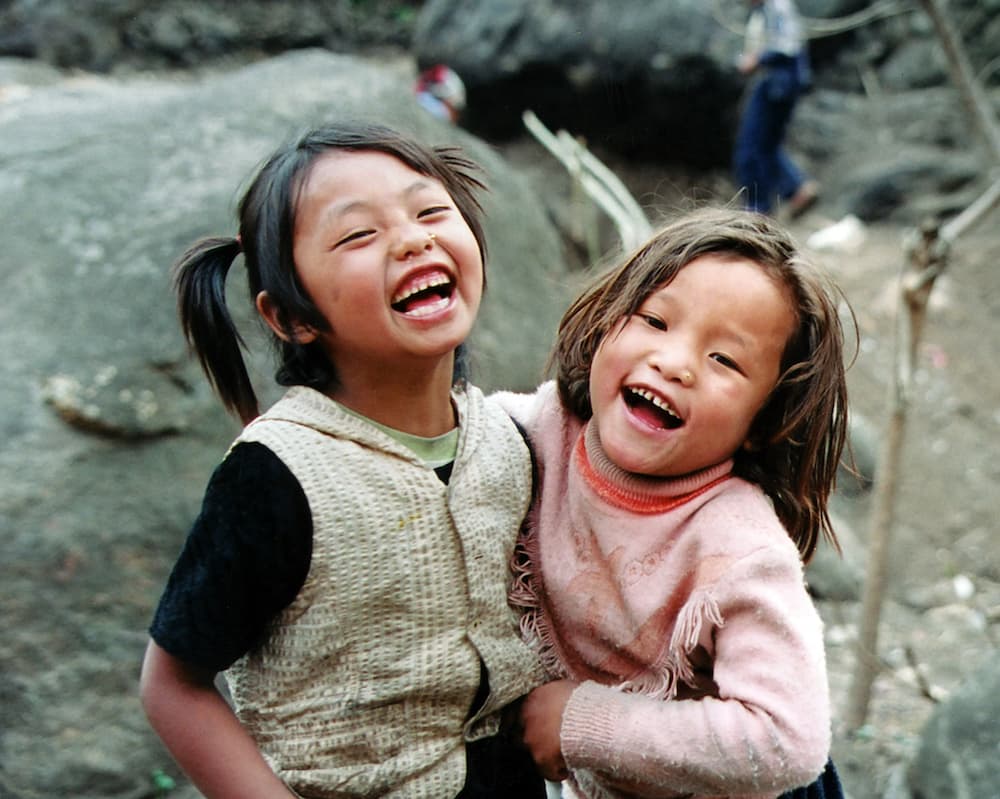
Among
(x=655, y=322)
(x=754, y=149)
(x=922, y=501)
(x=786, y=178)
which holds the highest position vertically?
(x=754, y=149)

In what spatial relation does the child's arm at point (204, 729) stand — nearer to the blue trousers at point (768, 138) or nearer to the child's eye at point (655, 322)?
the child's eye at point (655, 322)

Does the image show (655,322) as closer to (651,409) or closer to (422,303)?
(651,409)

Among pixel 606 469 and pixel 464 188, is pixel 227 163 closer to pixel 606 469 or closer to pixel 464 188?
pixel 464 188

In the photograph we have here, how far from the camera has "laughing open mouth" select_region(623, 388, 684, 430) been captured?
1.30 meters

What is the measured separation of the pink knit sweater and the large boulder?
1.25 m

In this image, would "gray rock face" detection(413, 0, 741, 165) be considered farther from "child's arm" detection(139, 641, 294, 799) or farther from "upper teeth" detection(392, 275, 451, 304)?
"child's arm" detection(139, 641, 294, 799)

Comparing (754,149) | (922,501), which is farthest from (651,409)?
(754,149)

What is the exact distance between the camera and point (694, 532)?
1.28m

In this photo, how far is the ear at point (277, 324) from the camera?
130cm

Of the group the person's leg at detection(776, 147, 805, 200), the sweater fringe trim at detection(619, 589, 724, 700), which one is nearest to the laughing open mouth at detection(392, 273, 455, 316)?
the sweater fringe trim at detection(619, 589, 724, 700)

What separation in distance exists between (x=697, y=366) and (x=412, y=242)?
375 mm

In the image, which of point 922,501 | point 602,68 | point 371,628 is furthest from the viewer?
point 602,68

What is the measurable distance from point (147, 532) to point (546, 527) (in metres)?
1.53

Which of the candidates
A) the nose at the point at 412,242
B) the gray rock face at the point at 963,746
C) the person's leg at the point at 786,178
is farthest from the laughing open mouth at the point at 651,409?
the person's leg at the point at 786,178
